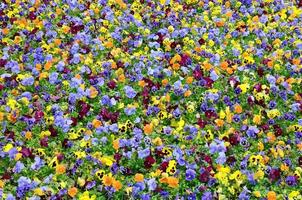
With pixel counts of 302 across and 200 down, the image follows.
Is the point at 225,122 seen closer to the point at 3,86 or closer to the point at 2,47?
the point at 3,86

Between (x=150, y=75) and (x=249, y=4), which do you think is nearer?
(x=150, y=75)

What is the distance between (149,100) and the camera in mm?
→ 7023

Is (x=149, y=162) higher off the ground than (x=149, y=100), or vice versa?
(x=149, y=100)

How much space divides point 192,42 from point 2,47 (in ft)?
8.72

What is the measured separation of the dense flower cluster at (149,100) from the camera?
5891mm

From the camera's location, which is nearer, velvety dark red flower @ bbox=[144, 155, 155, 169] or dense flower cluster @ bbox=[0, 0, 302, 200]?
dense flower cluster @ bbox=[0, 0, 302, 200]

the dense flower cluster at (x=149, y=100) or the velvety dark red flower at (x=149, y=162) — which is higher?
the dense flower cluster at (x=149, y=100)

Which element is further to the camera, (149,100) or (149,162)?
(149,100)

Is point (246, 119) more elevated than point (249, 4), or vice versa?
point (249, 4)

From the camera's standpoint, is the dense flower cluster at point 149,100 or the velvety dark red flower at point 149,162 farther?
the velvety dark red flower at point 149,162

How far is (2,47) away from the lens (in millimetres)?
8117

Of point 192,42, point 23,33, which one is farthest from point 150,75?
point 23,33

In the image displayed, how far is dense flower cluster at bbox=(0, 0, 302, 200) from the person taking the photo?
5.89m

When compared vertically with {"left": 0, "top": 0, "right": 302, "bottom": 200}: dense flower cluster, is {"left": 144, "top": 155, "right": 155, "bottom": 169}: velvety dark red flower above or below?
below
